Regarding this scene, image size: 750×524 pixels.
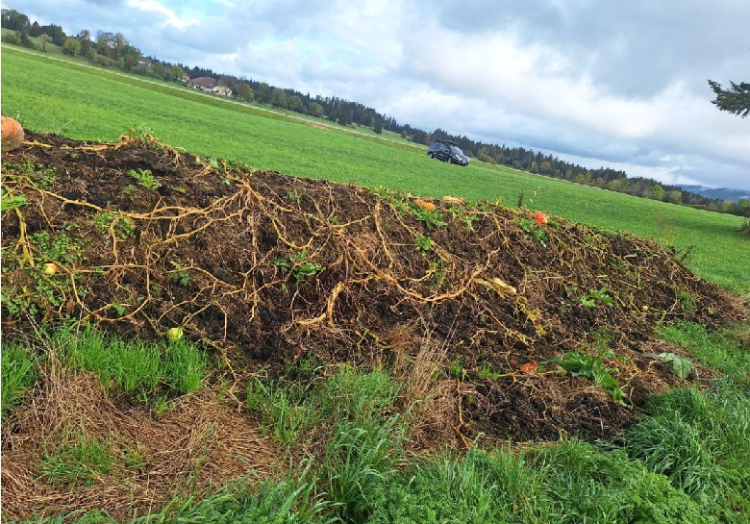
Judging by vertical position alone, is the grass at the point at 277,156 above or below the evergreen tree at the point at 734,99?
below

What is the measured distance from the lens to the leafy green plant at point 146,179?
418 centimetres

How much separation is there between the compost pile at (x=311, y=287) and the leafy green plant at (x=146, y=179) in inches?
1.0

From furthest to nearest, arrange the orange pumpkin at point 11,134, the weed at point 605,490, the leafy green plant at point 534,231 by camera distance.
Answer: the leafy green plant at point 534,231 < the orange pumpkin at point 11,134 < the weed at point 605,490

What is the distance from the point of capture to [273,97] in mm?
91438

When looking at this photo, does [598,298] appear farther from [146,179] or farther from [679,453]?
[146,179]

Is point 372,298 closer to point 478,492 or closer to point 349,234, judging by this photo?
point 349,234

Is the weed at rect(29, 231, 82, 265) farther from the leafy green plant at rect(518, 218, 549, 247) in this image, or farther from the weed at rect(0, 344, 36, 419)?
the leafy green plant at rect(518, 218, 549, 247)

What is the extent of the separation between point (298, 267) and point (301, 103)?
93747 millimetres

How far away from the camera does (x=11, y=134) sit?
13.3 ft

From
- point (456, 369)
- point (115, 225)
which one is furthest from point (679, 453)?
point (115, 225)

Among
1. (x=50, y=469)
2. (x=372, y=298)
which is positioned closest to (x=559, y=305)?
(x=372, y=298)

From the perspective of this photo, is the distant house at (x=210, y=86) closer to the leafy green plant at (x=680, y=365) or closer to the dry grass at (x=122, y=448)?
the leafy green plant at (x=680, y=365)

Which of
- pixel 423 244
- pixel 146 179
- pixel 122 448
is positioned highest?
pixel 146 179

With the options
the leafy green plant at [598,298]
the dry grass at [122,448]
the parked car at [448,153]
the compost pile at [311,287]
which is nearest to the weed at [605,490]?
the compost pile at [311,287]
